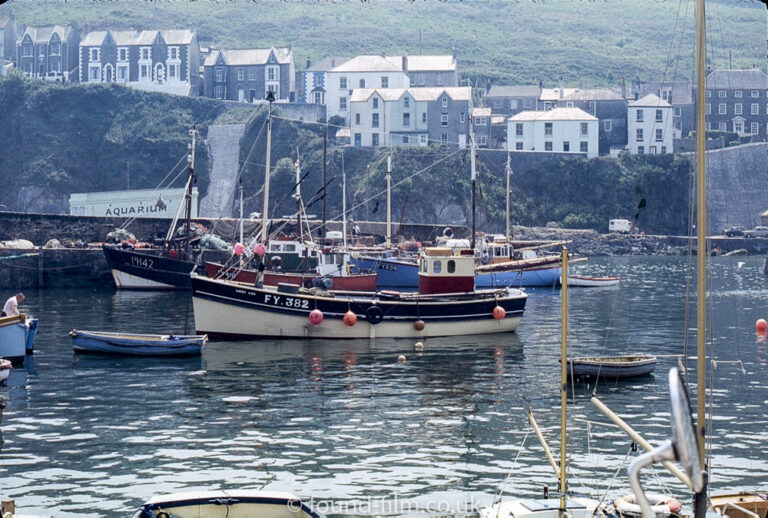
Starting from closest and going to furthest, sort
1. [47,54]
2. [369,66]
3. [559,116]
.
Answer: [559,116] < [369,66] < [47,54]

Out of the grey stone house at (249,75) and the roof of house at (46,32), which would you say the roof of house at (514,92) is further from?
the roof of house at (46,32)

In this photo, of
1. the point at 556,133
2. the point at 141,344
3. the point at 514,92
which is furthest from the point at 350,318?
the point at 514,92

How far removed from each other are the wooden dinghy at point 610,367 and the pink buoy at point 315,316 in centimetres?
1027

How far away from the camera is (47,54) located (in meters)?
130

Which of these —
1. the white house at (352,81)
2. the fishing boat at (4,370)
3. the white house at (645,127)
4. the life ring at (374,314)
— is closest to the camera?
the fishing boat at (4,370)

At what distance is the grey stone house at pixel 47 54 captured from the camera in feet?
424

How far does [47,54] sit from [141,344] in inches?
4276

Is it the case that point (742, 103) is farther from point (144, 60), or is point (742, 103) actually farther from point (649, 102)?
point (144, 60)

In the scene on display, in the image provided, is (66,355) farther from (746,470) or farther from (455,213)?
(455,213)

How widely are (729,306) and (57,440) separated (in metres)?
35.8

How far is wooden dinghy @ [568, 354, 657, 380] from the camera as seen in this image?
91.1 ft

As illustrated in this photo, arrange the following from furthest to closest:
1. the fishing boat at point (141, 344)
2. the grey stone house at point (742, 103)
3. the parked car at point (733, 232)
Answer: the grey stone house at point (742, 103), the parked car at point (733, 232), the fishing boat at point (141, 344)

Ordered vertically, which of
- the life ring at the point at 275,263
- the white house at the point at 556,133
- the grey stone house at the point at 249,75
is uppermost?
the grey stone house at the point at 249,75

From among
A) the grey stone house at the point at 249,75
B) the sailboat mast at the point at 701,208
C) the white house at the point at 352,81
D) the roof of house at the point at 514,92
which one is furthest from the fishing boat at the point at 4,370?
the roof of house at the point at 514,92
